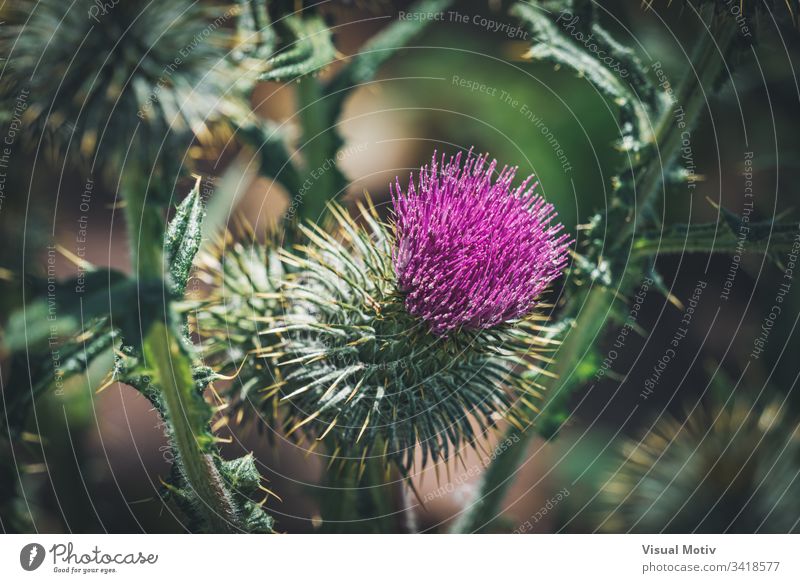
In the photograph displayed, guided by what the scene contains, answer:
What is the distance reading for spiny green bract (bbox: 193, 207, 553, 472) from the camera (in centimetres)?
202

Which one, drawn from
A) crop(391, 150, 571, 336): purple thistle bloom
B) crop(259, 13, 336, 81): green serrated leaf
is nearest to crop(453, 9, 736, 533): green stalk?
crop(391, 150, 571, 336): purple thistle bloom

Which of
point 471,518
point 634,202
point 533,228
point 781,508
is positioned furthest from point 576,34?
point 781,508

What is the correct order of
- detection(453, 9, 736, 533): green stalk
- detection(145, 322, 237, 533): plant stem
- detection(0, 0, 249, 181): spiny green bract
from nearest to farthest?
detection(145, 322, 237, 533): plant stem → detection(0, 0, 249, 181): spiny green bract → detection(453, 9, 736, 533): green stalk

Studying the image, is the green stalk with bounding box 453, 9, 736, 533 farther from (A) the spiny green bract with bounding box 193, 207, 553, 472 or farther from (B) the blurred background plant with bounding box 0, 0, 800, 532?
(A) the spiny green bract with bounding box 193, 207, 553, 472

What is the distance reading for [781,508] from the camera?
2.72 metres

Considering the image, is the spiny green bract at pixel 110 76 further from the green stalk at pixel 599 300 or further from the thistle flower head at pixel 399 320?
the green stalk at pixel 599 300

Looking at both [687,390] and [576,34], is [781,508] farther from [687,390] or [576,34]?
[576,34]

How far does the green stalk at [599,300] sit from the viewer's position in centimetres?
233

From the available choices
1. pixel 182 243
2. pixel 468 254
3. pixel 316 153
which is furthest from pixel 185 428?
pixel 316 153

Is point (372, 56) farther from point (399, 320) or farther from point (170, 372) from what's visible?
point (170, 372)

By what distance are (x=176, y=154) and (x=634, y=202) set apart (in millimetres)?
1416
